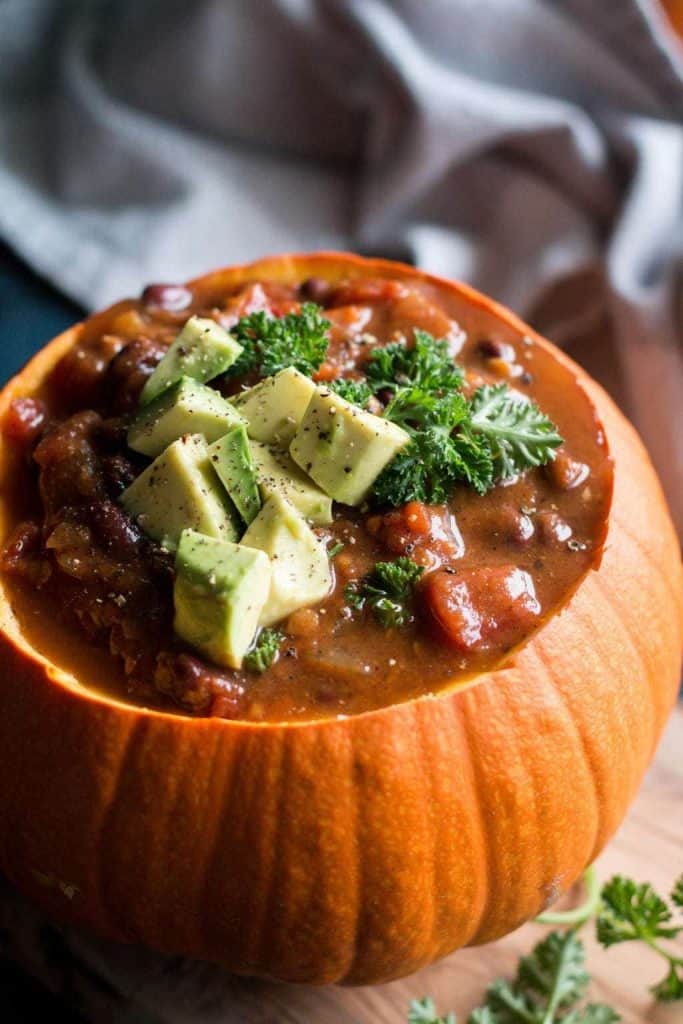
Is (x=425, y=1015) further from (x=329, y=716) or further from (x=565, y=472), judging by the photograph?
(x=565, y=472)

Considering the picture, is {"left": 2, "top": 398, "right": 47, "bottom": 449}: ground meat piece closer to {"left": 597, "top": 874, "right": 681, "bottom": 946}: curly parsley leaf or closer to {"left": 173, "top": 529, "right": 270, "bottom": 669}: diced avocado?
{"left": 173, "top": 529, "right": 270, "bottom": 669}: diced avocado

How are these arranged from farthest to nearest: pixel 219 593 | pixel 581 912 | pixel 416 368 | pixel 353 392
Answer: pixel 581 912
pixel 416 368
pixel 353 392
pixel 219 593

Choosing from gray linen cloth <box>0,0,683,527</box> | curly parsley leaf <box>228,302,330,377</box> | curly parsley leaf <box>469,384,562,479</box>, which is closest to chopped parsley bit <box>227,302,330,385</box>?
curly parsley leaf <box>228,302,330,377</box>

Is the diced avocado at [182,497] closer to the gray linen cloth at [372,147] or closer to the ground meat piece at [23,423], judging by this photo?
the ground meat piece at [23,423]

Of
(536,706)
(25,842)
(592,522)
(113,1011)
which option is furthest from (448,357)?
(113,1011)

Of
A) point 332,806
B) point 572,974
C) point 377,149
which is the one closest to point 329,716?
point 332,806
